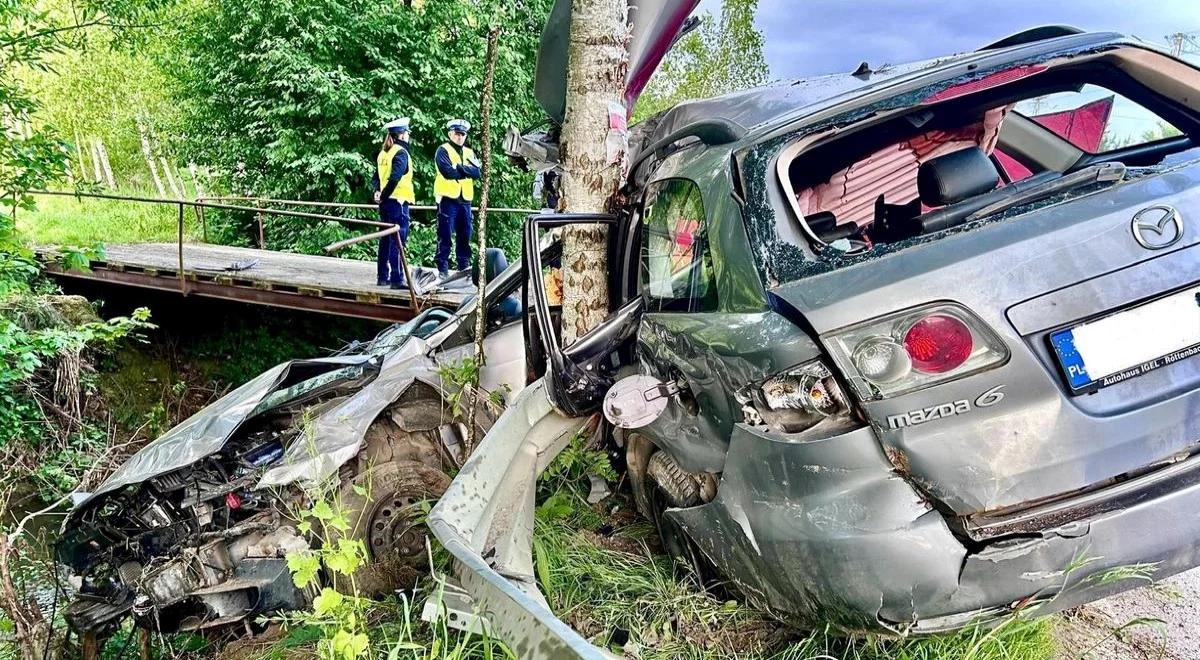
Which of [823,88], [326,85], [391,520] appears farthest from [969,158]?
[326,85]

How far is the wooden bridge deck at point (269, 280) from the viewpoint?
7000 mm

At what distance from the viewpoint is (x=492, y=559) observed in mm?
2137

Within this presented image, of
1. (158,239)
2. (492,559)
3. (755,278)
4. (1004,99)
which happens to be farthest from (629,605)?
(158,239)

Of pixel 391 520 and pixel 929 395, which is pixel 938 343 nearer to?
pixel 929 395

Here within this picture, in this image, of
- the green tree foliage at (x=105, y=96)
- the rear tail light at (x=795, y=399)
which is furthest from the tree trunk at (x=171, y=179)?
the rear tail light at (x=795, y=399)


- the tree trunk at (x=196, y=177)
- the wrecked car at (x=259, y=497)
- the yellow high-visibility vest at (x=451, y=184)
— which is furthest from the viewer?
the tree trunk at (x=196, y=177)

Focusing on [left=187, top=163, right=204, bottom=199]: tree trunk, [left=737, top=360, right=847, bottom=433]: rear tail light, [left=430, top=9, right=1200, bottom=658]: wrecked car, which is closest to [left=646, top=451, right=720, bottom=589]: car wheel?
[left=430, top=9, right=1200, bottom=658]: wrecked car

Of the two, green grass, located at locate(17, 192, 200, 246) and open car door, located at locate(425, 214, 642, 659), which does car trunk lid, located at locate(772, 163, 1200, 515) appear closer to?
open car door, located at locate(425, 214, 642, 659)

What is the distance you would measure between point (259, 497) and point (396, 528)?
2.07 feet

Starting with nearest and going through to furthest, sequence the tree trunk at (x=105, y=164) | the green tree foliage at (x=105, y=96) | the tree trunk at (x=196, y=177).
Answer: the tree trunk at (x=196, y=177) < the green tree foliage at (x=105, y=96) < the tree trunk at (x=105, y=164)

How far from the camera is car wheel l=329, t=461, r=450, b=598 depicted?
10.5ft

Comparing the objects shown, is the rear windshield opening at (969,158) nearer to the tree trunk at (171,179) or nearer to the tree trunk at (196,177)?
the tree trunk at (196,177)

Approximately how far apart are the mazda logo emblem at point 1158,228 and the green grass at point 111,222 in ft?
53.0

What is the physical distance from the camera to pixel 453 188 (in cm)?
768
